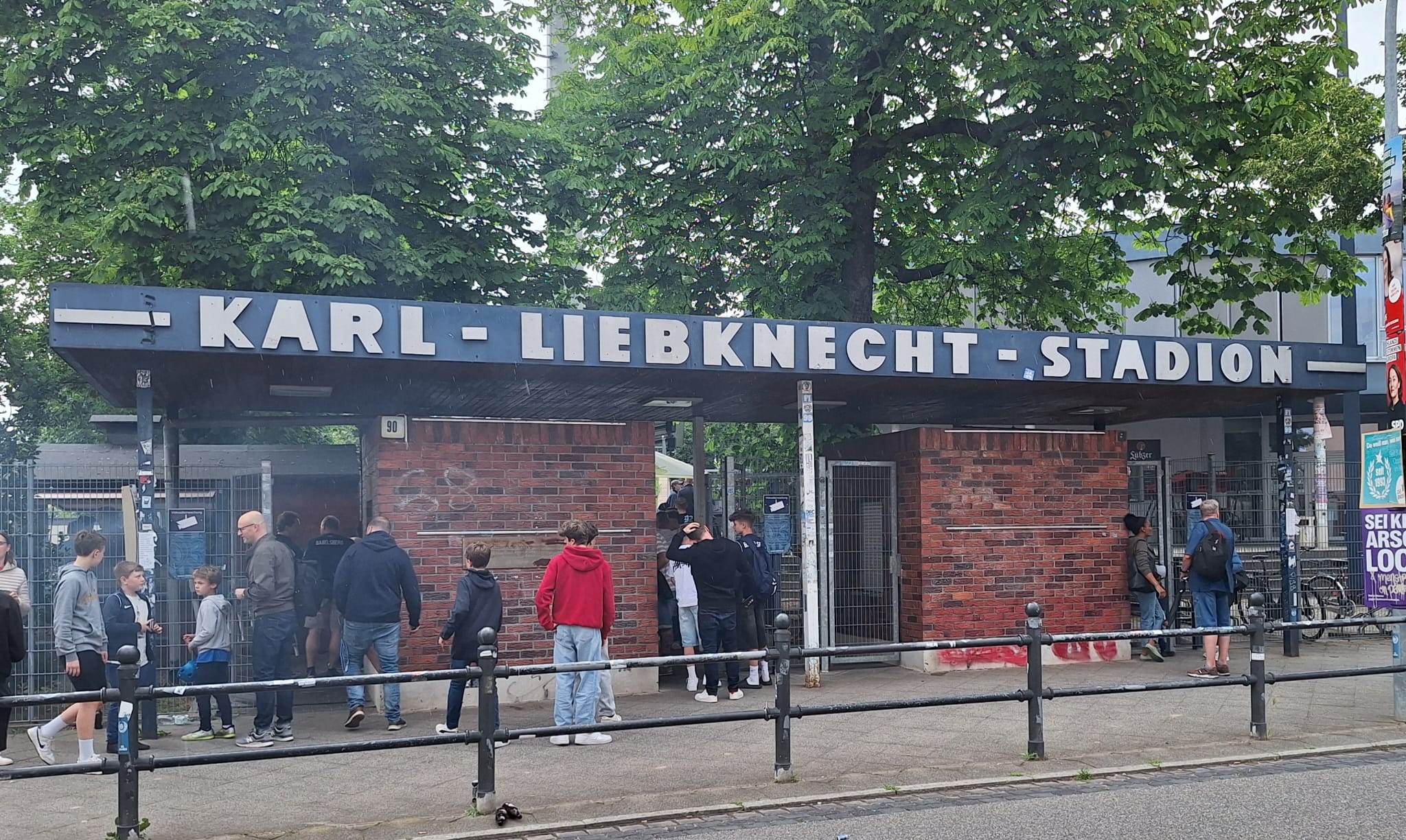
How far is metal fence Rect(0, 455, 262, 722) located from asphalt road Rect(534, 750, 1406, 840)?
6061 mm

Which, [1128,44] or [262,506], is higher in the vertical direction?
[1128,44]

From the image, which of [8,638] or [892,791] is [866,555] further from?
[8,638]

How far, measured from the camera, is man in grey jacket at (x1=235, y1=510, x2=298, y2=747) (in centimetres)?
991

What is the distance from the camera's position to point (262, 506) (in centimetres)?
1312

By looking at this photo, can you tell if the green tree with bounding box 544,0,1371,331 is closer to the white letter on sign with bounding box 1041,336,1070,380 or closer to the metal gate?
the metal gate

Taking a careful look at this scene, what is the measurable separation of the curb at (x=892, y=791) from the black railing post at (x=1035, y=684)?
396 mm

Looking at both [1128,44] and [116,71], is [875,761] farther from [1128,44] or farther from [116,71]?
[116,71]

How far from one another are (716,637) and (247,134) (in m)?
9.81

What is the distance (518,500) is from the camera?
12.0 meters

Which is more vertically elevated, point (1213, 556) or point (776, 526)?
point (776, 526)

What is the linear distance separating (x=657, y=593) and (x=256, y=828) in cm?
626

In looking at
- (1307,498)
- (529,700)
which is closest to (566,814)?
(529,700)

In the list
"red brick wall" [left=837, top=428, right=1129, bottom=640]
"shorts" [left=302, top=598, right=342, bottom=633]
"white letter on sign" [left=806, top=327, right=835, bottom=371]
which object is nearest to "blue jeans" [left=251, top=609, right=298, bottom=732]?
"shorts" [left=302, top=598, right=342, bottom=633]

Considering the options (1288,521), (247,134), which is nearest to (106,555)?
(247,134)
